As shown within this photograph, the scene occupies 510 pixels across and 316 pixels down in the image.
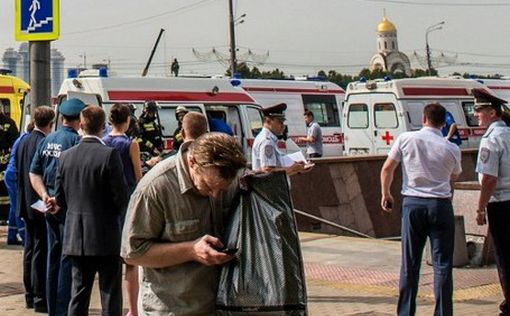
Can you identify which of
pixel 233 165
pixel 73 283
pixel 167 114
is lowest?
pixel 73 283

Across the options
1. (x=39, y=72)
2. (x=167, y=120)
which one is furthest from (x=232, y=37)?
(x=39, y=72)

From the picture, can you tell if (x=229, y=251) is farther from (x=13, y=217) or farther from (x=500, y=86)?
(x=500, y=86)

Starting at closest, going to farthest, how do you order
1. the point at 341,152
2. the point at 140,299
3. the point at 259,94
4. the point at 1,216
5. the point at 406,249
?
the point at 140,299 → the point at 406,249 → the point at 1,216 → the point at 259,94 → the point at 341,152

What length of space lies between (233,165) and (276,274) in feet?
1.50

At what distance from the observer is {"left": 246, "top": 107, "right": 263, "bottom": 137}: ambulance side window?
64.5ft

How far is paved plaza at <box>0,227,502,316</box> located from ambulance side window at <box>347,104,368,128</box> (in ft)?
37.6

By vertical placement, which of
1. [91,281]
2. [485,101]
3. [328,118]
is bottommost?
[91,281]

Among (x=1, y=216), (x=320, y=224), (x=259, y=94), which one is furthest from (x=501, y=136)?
(x=259, y=94)

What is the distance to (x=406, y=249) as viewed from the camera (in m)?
7.20

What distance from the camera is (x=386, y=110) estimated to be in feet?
76.8

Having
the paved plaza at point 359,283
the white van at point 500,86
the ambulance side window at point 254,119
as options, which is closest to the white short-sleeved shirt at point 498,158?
the paved plaza at point 359,283

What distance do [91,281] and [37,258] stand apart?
208 centimetres

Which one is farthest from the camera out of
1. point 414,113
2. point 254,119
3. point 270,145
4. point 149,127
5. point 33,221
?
point 414,113

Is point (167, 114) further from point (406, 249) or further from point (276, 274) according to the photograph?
point (276, 274)
